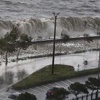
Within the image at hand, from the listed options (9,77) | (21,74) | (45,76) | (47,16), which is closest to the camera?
(45,76)

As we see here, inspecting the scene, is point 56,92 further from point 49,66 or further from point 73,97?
point 49,66

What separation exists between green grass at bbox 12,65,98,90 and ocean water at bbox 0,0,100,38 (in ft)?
57.4

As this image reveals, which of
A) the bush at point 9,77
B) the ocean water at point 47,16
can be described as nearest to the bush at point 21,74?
the bush at point 9,77

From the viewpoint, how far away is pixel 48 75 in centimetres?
2875

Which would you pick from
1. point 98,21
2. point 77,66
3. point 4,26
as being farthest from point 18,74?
point 98,21

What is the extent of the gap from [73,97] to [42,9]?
47.8 meters

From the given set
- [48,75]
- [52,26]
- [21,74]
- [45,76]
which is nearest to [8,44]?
[21,74]

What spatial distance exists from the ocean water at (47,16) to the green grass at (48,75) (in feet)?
57.4

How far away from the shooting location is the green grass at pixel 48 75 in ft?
87.0

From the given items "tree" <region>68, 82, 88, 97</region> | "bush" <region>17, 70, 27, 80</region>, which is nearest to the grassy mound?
"bush" <region>17, 70, 27, 80</region>

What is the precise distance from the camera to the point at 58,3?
7925cm

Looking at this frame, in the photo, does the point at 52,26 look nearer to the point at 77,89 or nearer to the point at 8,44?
the point at 8,44

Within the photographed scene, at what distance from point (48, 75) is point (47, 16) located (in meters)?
34.8

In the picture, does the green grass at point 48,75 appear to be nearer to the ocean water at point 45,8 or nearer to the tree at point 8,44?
the tree at point 8,44
